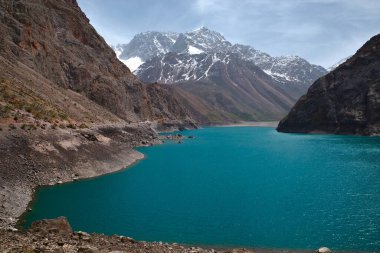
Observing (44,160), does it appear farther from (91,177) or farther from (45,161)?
(91,177)

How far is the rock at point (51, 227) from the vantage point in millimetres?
33662

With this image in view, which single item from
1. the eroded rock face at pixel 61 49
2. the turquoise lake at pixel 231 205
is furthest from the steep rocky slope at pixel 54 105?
the turquoise lake at pixel 231 205

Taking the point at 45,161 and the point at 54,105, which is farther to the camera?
the point at 54,105

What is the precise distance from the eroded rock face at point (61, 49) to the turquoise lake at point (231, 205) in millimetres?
60127

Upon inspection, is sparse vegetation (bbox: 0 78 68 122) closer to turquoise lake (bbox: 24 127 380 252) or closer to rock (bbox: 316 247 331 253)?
turquoise lake (bbox: 24 127 380 252)

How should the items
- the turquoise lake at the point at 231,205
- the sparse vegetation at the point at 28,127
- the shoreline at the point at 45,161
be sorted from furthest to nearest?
1. the sparse vegetation at the point at 28,127
2. the shoreline at the point at 45,161
3. the turquoise lake at the point at 231,205

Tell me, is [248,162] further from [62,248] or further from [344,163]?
[62,248]

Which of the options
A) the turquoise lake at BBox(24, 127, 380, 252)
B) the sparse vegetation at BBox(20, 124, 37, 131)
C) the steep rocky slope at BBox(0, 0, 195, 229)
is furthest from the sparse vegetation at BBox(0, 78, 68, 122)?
the turquoise lake at BBox(24, 127, 380, 252)

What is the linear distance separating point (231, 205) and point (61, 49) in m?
130

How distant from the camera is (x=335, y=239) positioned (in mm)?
39656

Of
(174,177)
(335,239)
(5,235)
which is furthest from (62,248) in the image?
(174,177)

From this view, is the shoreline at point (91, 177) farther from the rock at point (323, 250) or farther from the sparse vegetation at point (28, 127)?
the rock at point (323, 250)

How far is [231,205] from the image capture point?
2126 inches

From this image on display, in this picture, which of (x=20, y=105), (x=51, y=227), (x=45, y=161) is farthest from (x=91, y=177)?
(x=51, y=227)
